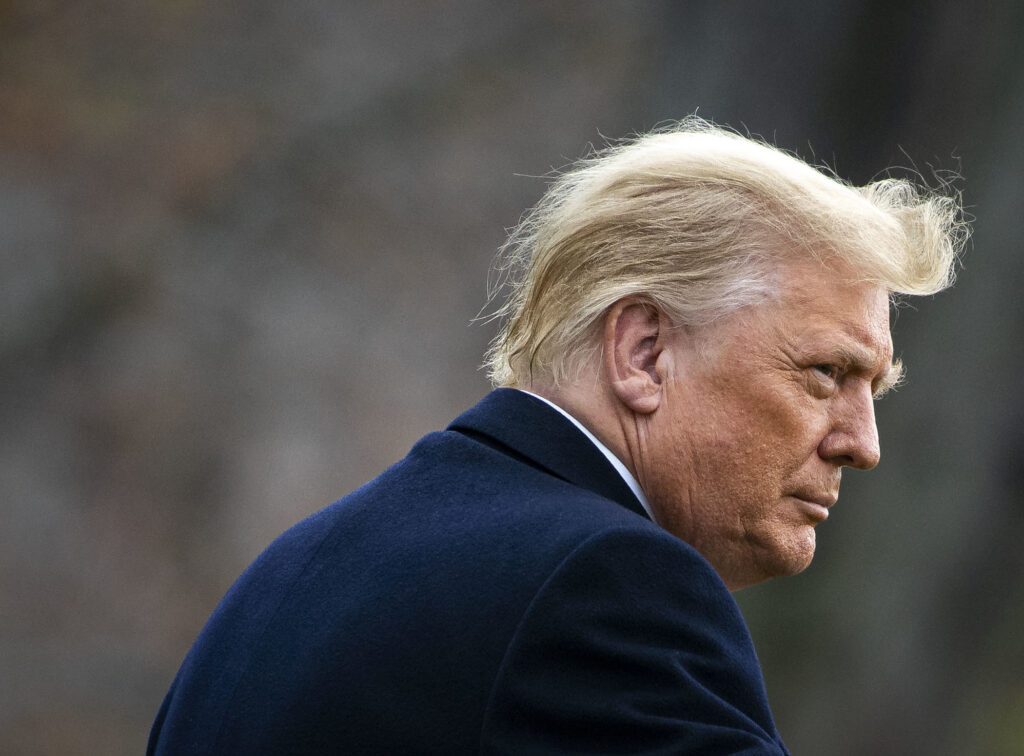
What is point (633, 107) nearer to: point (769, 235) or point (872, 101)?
point (872, 101)

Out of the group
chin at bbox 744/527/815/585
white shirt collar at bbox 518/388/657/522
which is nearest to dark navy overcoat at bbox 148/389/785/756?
white shirt collar at bbox 518/388/657/522

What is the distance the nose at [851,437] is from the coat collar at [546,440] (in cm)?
33

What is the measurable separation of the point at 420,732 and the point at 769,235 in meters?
0.81

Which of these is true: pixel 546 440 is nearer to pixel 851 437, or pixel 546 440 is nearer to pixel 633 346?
pixel 633 346

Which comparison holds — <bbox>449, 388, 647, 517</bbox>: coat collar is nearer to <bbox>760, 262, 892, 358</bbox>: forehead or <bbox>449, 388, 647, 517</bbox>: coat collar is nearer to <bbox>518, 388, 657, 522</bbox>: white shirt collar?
<bbox>518, 388, 657, 522</bbox>: white shirt collar

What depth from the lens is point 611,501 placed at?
1.52 m

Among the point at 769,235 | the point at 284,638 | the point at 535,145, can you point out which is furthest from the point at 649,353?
the point at 535,145

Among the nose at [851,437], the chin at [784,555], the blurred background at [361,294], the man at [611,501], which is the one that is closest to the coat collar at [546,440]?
the man at [611,501]

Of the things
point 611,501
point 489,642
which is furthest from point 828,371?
point 489,642

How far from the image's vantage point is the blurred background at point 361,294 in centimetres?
532

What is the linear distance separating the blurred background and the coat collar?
155 inches

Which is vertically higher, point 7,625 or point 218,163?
point 218,163

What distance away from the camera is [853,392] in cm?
183

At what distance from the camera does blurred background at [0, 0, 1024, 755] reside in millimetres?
5320
